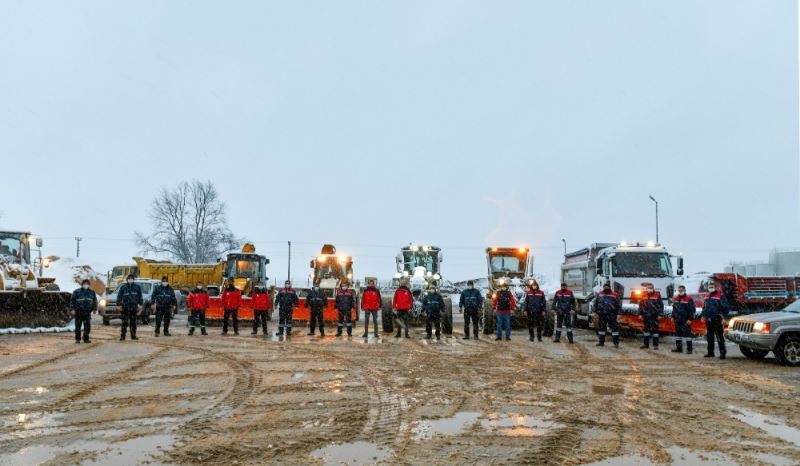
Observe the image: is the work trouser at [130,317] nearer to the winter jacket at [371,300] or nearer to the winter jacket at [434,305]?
the winter jacket at [371,300]

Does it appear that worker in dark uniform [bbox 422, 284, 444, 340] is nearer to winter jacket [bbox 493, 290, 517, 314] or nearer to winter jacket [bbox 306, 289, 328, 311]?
winter jacket [bbox 493, 290, 517, 314]

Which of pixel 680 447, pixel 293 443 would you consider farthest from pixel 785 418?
pixel 293 443

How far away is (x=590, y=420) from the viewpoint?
7266 millimetres

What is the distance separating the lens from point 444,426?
689 centimetres

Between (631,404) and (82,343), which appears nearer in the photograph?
(631,404)

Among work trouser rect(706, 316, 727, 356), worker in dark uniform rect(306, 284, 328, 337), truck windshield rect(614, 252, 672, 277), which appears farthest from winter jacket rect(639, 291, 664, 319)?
worker in dark uniform rect(306, 284, 328, 337)

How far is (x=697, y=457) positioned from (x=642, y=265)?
1470 centimetres

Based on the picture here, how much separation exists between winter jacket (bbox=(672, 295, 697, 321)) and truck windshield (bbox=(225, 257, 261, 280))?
16.8 m

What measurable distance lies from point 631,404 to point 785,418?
1.67m

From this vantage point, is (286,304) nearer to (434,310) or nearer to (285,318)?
(285,318)

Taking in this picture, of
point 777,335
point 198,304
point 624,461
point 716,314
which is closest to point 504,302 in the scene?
point 716,314

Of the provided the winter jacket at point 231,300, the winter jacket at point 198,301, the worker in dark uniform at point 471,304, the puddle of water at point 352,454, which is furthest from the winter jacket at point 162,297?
the puddle of water at point 352,454

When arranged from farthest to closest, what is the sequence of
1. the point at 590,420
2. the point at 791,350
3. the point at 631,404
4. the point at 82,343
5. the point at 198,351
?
the point at 82,343, the point at 198,351, the point at 791,350, the point at 631,404, the point at 590,420

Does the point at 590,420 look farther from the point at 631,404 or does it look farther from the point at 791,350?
the point at 791,350
